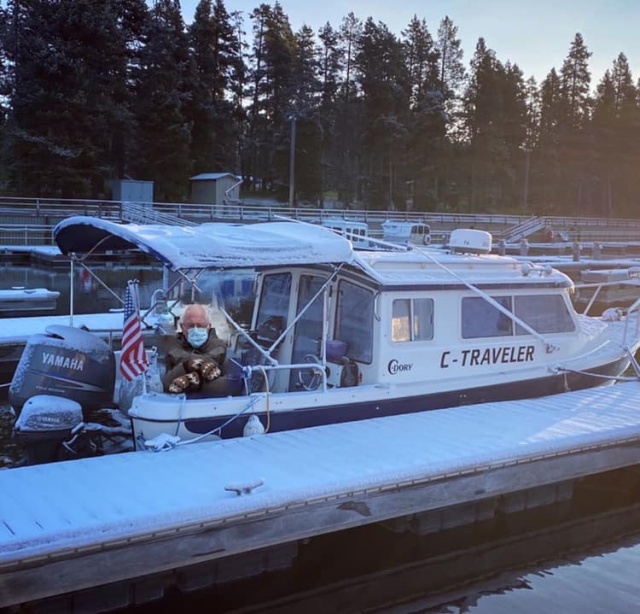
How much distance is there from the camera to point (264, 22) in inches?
3157

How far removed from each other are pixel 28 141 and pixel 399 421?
151 ft

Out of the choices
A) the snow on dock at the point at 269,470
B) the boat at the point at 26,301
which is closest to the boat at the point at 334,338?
the snow on dock at the point at 269,470

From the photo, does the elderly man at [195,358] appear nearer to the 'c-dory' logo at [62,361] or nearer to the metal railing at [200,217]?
the 'c-dory' logo at [62,361]

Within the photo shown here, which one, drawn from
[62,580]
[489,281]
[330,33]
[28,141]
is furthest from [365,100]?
[62,580]

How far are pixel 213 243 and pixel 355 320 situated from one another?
246 centimetres

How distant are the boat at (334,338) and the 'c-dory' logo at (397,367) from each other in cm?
2

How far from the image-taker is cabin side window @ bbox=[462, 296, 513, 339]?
A: 10.5m

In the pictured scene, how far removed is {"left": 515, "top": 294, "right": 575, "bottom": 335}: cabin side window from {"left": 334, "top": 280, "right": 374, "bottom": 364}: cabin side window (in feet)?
8.29

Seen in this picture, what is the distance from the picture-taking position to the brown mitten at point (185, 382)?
8.62 metres

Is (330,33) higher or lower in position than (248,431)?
higher

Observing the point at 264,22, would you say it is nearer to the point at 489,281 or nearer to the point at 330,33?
the point at 330,33

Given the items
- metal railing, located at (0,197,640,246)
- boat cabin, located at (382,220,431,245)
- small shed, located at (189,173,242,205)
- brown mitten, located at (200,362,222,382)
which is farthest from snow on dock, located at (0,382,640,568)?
small shed, located at (189,173,242,205)

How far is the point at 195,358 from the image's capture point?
8.84 metres

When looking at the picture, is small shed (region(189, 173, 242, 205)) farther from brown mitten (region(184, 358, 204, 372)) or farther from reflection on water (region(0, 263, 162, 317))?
brown mitten (region(184, 358, 204, 372))
